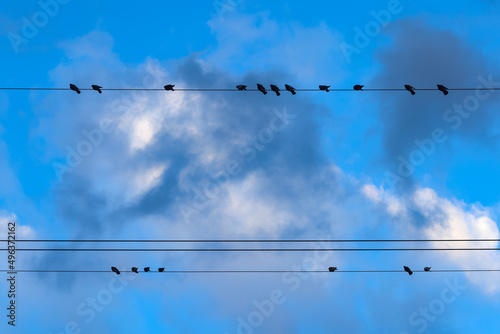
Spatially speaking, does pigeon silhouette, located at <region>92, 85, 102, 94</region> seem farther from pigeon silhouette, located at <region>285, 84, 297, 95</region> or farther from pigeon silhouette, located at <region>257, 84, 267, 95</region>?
pigeon silhouette, located at <region>285, 84, 297, 95</region>

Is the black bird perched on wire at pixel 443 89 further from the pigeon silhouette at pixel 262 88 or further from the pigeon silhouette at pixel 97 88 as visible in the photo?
the pigeon silhouette at pixel 97 88

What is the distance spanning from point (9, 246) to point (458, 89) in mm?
28000

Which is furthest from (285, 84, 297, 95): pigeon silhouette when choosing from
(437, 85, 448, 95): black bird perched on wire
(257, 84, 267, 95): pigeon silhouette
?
(437, 85, 448, 95): black bird perched on wire

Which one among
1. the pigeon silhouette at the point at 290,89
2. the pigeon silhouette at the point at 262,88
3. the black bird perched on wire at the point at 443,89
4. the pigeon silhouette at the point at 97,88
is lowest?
the black bird perched on wire at the point at 443,89

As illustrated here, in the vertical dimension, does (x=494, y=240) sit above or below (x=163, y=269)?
below

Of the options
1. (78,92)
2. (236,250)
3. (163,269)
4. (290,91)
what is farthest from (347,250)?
(78,92)

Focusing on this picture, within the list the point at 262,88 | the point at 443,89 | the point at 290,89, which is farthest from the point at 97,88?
the point at 443,89

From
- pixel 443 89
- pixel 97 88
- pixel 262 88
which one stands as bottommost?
pixel 443 89

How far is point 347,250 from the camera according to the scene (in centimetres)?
3002

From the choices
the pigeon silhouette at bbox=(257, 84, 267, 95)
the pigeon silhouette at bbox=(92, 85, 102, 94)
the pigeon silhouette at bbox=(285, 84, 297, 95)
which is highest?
the pigeon silhouette at bbox=(92, 85, 102, 94)

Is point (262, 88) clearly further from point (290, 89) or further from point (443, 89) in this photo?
point (443, 89)

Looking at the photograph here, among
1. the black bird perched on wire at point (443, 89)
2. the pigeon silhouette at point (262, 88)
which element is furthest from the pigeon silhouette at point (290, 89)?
the black bird perched on wire at point (443, 89)

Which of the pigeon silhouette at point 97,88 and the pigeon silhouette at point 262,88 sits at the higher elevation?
the pigeon silhouette at point 97,88

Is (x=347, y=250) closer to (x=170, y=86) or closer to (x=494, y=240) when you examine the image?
(x=494, y=240)
